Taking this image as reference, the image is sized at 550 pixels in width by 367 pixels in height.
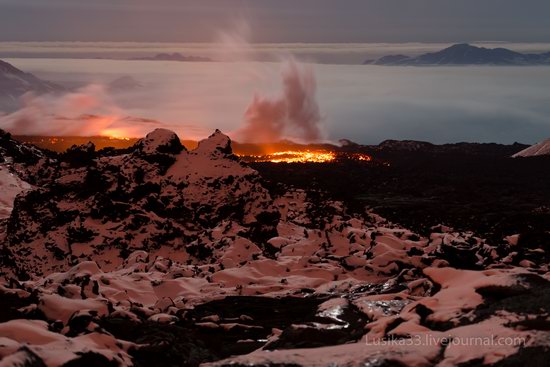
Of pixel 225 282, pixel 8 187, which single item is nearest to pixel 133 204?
pixel 225 282

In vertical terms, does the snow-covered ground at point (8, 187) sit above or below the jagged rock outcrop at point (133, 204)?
above

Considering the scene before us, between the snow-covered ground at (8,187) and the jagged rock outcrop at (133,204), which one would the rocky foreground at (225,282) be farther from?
the snow-covered ground at (8,187)

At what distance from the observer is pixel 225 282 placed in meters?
29.2

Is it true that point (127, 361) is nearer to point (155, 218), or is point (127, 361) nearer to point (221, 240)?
point (221, 240)

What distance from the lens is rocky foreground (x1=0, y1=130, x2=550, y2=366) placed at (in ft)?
41.6

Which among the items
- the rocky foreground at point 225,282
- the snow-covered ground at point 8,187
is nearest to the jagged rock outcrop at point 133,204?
the rocky foreground at point 225,282

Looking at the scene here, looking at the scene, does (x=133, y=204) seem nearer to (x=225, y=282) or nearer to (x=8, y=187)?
(x=225, y=282)

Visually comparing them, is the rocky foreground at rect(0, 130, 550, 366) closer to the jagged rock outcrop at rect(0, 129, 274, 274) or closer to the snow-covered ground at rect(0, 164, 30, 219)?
the jagged rock outcrop at rect(0, 129, 274, 274)

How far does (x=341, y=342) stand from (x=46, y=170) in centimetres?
10011

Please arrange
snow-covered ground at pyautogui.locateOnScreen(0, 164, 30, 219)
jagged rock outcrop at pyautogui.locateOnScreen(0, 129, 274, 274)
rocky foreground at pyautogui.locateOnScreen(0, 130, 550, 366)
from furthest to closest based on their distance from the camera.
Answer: snow-covered ground at pyautogui.locateOnScreen(0, 164, 30, 219)
jagged rock outcrop at pyautogui.locateOnScreen(0, 129, 274, 274)
rocky foreground at pyautogui.locateOnScreen(0, 130, 550, 366)

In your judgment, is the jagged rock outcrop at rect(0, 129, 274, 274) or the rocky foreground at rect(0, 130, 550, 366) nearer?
the rocky foreground at rect(0, 130, 550, 366)

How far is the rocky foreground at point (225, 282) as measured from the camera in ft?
41.6

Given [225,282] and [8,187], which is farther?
[8,187]

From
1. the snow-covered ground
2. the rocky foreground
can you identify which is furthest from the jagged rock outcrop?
the snow-covered ground
